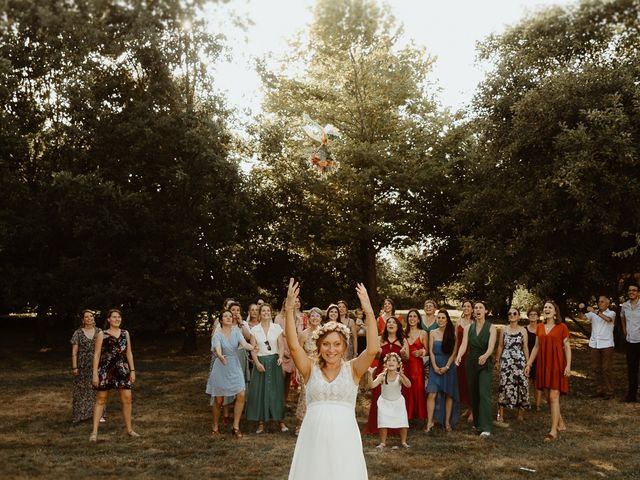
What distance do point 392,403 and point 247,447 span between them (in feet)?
7.03

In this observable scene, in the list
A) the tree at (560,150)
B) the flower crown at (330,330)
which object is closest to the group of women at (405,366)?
the flower crown at (330,330)

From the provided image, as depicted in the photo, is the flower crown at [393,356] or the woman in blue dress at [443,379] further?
the woman in blue dress at [443,379]

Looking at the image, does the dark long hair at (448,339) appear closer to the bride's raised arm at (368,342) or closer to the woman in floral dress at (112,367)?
the woman in floral dress at (112,367)

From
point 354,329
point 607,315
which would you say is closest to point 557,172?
point 607,315

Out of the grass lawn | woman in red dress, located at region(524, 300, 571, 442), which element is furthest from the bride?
woman in red dress, located at region(524, 300, 571, 442)

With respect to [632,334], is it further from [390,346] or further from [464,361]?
[390,346]

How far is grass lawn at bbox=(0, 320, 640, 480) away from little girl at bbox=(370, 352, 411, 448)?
10.6 inches

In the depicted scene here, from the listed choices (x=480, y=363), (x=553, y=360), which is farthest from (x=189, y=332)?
(x=553, y=360)

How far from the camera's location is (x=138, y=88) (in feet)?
69.9

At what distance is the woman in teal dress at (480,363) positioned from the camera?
31.2ft

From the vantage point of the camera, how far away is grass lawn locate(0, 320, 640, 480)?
24.7ft

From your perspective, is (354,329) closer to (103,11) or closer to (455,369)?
(455,369)

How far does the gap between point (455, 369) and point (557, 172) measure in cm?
616

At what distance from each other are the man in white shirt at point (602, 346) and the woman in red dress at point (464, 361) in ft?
11.1
